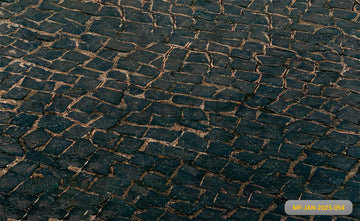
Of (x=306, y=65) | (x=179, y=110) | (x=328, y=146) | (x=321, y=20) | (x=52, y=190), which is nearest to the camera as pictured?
(x=52, y=190)

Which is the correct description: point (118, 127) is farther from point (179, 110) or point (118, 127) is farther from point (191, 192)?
point (191, 192)

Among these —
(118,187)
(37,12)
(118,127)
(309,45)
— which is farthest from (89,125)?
(309,45)

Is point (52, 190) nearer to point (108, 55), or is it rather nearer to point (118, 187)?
point (118, 187)

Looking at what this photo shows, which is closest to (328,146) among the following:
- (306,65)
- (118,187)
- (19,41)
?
(306,65)

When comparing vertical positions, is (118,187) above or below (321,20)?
below

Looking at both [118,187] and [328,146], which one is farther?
[328,146]

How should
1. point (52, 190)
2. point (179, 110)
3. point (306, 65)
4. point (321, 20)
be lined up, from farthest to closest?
1. point (321, 20)
2. point (306, 65)
3. point (179, 110)
4. point (52, 190)
